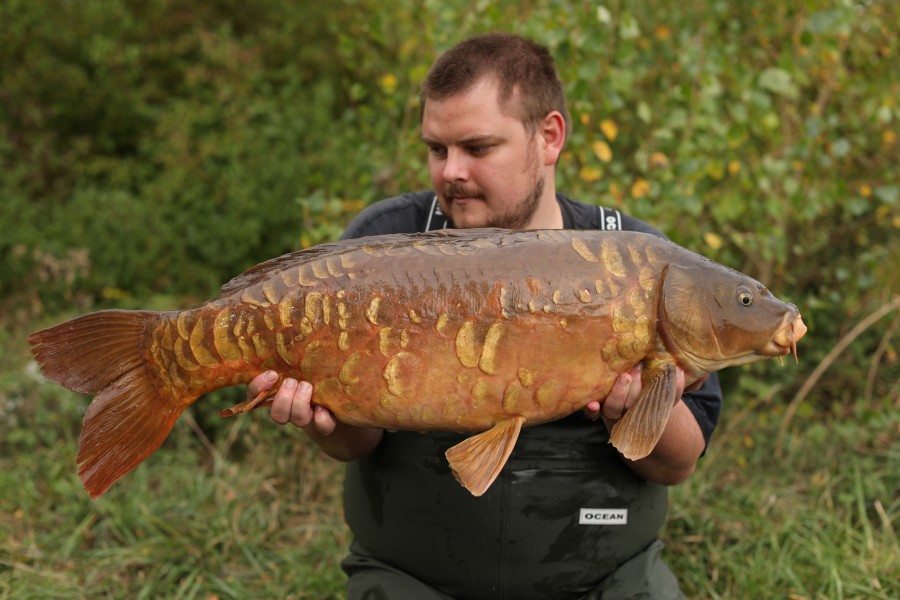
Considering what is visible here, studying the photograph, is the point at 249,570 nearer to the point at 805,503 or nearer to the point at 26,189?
the point at 805,503

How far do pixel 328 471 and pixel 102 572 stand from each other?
35.8 inches

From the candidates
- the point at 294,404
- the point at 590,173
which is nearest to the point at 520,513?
the point at 294,404

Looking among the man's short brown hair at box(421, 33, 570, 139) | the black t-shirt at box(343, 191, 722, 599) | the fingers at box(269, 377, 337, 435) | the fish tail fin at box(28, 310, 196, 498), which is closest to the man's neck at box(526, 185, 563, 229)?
the man's short brown hair at box(421, 33, 570, 139)

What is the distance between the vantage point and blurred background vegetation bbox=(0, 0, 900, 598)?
311 centimetres

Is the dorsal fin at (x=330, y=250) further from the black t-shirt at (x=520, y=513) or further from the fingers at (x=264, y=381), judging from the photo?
the black t-shirt at (x=520, y=513)

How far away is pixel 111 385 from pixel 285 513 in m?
1.70

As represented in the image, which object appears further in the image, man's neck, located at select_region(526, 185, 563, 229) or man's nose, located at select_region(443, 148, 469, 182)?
man's neck, located at select_region(526, 185, 563, 229)

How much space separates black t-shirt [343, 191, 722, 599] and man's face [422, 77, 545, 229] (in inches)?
21.8

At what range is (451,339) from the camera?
1823 mm

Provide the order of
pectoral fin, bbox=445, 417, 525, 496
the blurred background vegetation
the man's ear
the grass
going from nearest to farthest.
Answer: pectoral fin, bbox=445, 417, 525, 496 < the man's ear < the grass < the blurred background vegetation

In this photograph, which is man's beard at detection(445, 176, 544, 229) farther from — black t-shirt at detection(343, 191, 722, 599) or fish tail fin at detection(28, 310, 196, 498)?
fish tail fin at detection(28, 310, 196, 498)

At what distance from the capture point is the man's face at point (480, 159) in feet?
7.62

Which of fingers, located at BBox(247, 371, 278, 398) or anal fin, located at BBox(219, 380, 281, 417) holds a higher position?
fingers, located at BBox(247, 371, 278, 398)

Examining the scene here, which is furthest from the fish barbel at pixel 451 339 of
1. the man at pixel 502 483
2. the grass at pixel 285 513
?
the grass at pixel 285 513
